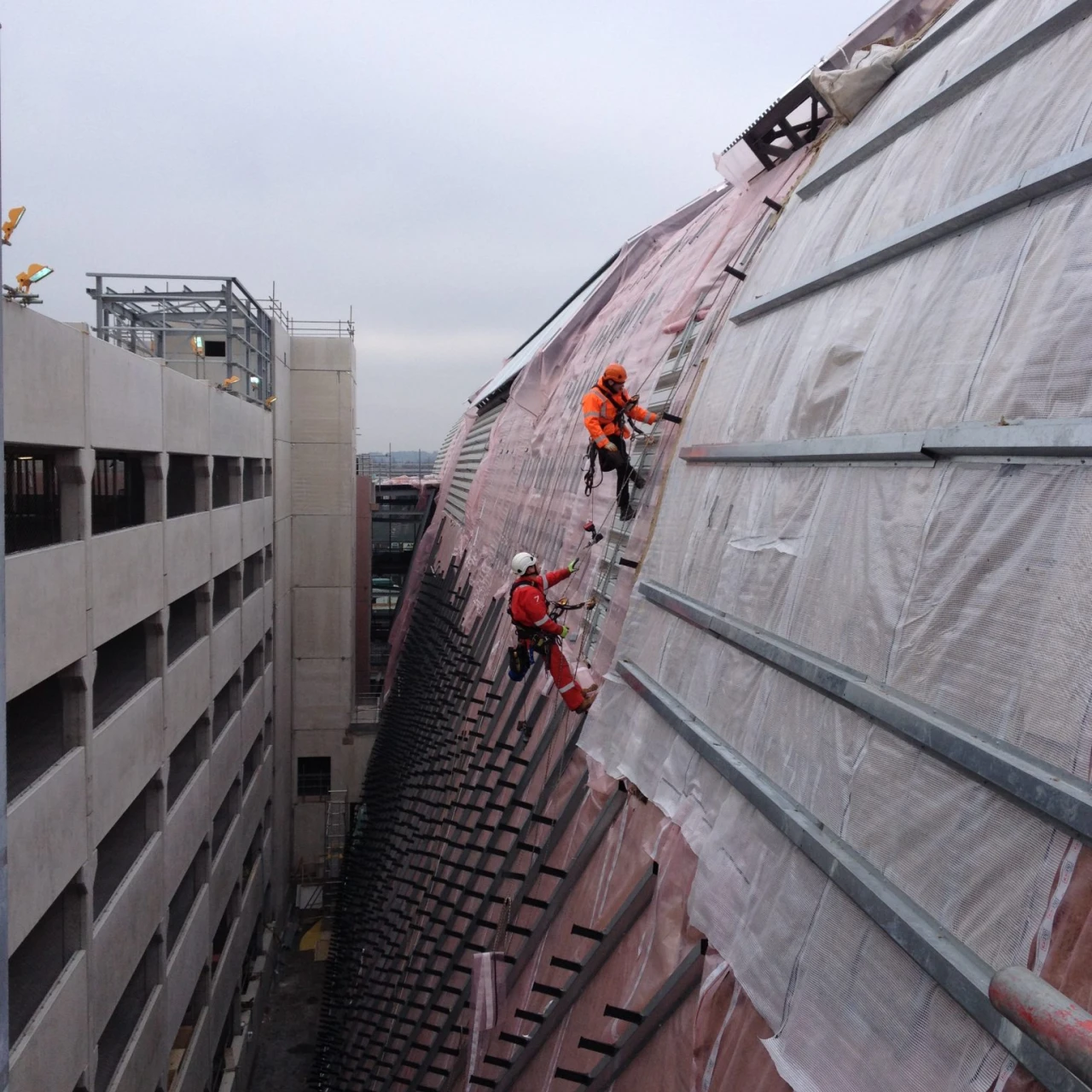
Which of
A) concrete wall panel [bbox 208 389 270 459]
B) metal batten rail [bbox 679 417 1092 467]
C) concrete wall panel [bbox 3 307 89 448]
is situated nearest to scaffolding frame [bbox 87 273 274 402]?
concrete wall panel [bbox 208 389 270 459]

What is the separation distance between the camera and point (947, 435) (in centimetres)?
319

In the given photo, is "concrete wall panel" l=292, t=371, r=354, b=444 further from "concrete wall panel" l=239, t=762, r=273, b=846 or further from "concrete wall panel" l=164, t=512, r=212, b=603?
"concrete wall panel" l=164, t=512, r=212, b=603

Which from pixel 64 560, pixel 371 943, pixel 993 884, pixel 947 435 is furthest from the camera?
pixel 371 943

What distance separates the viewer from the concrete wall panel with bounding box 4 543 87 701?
21.0ft

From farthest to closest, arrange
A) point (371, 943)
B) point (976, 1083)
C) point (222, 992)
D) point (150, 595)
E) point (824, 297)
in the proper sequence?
point (222, 992) → point (371, 943) → point (150, 595) → point (824, 297) → point (976, 1083)

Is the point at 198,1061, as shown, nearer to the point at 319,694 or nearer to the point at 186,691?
the point at 186,691

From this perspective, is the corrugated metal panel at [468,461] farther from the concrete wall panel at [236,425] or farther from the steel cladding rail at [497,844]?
the steel cladding rail at [497,844]

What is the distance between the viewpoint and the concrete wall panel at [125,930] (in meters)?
8.69

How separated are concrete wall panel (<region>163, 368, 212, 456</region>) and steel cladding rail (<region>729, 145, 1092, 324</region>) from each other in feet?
26.1

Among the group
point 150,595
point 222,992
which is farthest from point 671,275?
point 222,992

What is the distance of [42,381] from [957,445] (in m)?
6.31

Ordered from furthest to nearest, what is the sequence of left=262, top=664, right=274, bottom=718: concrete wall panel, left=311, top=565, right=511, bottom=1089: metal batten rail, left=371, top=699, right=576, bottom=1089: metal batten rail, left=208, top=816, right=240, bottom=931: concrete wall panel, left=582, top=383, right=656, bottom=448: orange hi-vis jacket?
left=262, top=664, right=274, bottom=718: concrete wall panel → left=208, top=816, right=240, bottom=931: concrete wall panel → left=311, top=565, right=511, bottom=1089: metal batten rail → left=582, top=383, right=656, bottom=448: orange hi-vis jacket → left=371, top=699, right=576, bottom=1089: metal batten rail

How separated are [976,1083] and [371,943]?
483 inches

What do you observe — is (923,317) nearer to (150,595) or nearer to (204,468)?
(150,595)
